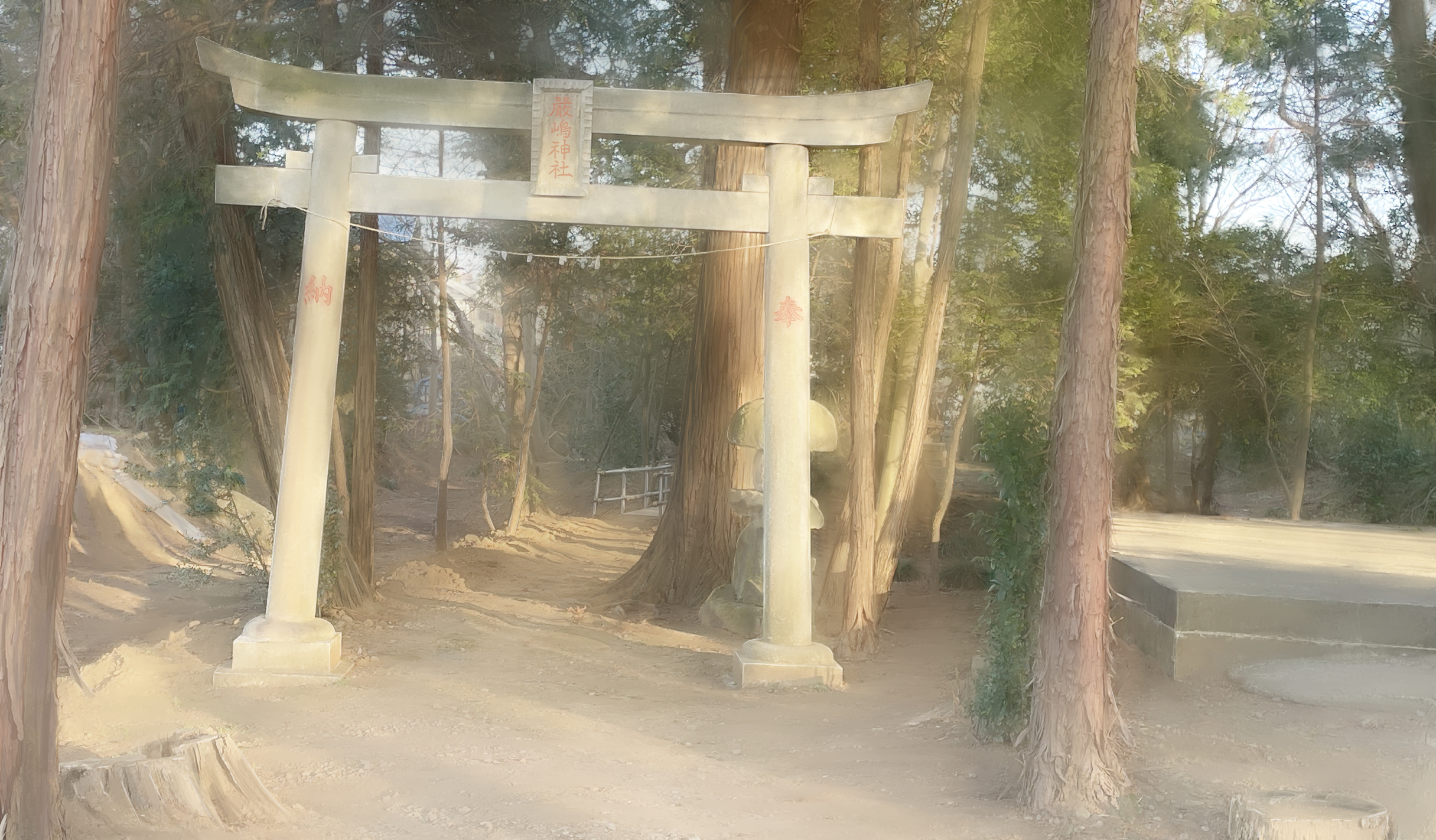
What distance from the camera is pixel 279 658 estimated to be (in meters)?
6.94

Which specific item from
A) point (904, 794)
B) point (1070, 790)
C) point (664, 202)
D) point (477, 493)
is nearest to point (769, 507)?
point (664, 202)

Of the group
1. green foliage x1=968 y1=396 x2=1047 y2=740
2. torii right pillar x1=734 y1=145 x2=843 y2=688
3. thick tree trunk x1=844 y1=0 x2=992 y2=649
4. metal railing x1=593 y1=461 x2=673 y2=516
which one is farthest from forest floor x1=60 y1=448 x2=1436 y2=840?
Answer: metal railing x1=593 y1=461 x2=673 y2=516

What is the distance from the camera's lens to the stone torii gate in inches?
283

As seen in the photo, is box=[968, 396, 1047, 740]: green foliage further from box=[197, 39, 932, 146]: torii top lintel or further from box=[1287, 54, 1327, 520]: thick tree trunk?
box=[1287, 54, 1327, 520]: thick tree trunk

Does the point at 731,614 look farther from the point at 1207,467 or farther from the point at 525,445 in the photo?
the point at 1207,467

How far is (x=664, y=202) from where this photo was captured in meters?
7.41

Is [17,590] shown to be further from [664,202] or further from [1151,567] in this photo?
[1151,567]

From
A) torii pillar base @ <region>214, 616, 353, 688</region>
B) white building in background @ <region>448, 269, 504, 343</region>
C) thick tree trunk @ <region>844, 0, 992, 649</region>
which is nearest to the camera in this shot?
torii pillar base @ <region>214, 616, 353, 688</region>

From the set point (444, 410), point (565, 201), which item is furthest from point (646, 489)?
point (565, 201)

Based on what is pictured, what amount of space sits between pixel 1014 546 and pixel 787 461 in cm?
225

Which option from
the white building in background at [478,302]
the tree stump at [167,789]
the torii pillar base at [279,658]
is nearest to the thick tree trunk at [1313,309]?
the white building in background at [478,302]

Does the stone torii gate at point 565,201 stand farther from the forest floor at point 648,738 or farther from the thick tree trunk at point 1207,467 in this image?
the thick tree trunk at point 1207,467

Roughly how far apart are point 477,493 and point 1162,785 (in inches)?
791

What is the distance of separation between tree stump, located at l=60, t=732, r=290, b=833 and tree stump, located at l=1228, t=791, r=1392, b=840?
3.63 m
